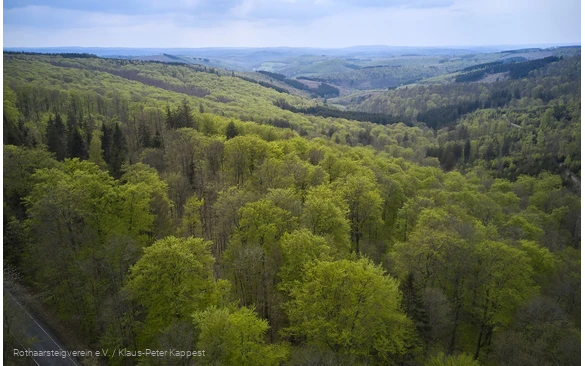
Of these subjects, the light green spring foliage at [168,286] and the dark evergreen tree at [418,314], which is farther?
the dark evergreen tree at [418,314]

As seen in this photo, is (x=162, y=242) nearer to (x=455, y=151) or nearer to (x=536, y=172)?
(x=536, y=172)

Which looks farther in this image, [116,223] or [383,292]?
[116,223]

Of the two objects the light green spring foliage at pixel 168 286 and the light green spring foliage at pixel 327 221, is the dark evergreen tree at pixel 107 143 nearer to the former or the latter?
the light green spring foliage at pixel 168 286

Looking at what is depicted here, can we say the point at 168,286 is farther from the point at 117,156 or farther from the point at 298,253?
the point at 117,156

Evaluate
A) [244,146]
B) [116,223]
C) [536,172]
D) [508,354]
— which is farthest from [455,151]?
[116,223]

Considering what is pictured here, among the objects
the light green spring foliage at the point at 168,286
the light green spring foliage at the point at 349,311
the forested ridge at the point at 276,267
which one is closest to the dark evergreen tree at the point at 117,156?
the forested ridge at the point at 276,267

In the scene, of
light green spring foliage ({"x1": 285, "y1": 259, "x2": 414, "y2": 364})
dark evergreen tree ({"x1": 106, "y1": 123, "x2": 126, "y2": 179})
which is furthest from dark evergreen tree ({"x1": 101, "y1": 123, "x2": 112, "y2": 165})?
light green spring foliage ({"x1": 285, "y1": 259, "x2": 414, "y2": 364})
